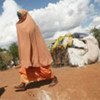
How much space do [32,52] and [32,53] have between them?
0.03 meters

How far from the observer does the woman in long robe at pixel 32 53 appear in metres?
9.94

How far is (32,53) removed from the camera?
1003 cm

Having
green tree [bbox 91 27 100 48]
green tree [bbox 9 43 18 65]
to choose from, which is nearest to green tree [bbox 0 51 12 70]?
green tree [bbox 9 43 18 65]

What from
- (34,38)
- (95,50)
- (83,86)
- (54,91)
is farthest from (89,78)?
(95,50)

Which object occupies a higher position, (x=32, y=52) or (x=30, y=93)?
(x=32, y=52)

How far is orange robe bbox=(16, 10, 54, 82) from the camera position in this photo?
994 centimetres

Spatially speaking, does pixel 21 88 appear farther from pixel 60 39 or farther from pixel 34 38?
pixel 60 39

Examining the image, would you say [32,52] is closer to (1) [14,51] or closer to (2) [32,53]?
(2) [32,53]

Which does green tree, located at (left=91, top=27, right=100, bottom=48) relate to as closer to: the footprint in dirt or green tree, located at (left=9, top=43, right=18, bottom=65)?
green tree, located at (left=9, top=43, right=18, bottom=65)

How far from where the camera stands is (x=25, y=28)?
10.0 metres

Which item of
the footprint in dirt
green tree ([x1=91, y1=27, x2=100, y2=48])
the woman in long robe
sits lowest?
the footprint in dirt

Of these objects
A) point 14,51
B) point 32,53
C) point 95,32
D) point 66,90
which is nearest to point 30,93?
point 66,90

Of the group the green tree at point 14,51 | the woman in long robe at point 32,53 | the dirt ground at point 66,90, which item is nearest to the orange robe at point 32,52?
the woman in long robe at point 32,53

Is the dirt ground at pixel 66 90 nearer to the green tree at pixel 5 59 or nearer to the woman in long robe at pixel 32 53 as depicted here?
the woman in long robe at pixel 32 53
